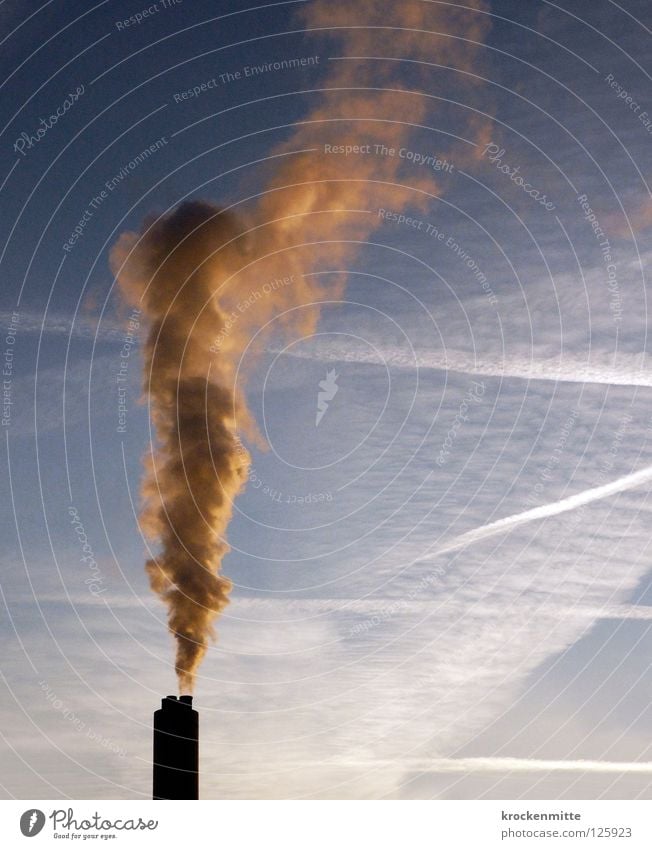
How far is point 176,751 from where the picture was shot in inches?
1730

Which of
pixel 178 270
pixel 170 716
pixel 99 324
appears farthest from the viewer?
pixel 178 270

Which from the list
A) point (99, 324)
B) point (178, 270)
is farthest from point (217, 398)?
point (99, 324)

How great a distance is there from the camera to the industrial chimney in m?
42.9

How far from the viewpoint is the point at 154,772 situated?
43.5 meters

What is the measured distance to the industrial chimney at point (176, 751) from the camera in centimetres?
4288

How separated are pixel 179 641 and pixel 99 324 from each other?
1633 cm

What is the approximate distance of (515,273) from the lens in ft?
140

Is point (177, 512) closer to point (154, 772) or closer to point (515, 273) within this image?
point (154, 772)

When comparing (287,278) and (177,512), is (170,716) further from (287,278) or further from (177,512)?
(287,278)
